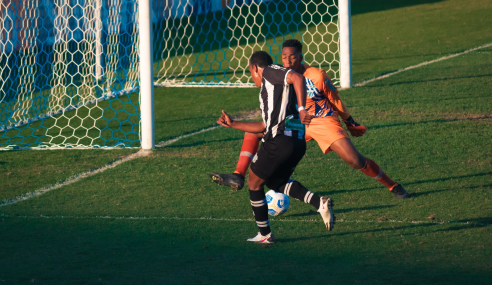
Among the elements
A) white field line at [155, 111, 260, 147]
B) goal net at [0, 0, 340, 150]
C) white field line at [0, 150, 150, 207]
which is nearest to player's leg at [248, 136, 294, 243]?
white field line at [0, 150, 150, 207]

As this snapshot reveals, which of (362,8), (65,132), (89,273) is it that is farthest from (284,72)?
(362,8)

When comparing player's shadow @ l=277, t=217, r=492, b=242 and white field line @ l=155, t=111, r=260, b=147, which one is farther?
white field line @ l=155, t=111, r=260, b=147

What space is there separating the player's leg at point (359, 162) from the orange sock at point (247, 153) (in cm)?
69

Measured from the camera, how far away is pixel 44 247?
4.84 metres

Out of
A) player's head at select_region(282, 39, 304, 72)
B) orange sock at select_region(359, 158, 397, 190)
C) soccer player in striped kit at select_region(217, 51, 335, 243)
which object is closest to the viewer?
soccer player in striped kit at select_region(217, 51, 335, 243)

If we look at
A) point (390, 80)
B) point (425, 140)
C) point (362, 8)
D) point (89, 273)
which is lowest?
point (89, 273)

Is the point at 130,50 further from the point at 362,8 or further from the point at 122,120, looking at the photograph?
the point at 362,8

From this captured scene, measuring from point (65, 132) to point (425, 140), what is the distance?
501cm

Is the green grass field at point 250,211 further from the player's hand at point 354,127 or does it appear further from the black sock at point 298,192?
the player's hand at point 354,127

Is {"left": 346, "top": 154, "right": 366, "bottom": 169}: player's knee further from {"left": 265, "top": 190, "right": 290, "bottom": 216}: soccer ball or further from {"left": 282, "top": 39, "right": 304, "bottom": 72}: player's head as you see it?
{"left": 282, "top": 39, "right": 304, "bottom": 72}: player's head

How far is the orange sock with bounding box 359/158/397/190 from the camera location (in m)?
5.73

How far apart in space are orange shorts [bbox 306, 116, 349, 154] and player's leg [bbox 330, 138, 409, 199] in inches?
1.8

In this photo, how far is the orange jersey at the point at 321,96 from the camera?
18.6 ft

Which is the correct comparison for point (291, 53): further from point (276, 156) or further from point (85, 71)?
point (85, 71)
